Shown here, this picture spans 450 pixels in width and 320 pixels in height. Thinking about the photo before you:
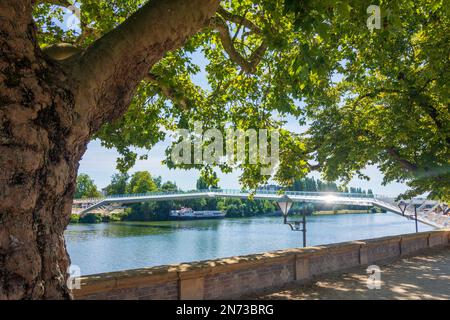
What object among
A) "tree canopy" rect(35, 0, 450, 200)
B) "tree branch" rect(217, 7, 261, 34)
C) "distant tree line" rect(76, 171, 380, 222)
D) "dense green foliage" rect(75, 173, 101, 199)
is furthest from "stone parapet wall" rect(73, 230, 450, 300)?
"dense green foliage" rect(75, 173, 101, 199)

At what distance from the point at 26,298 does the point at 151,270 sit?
13.1 ft

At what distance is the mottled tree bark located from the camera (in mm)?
2186

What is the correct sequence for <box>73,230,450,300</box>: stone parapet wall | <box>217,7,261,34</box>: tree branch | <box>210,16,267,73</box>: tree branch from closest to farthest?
<box>73,230,450,300</box>: stone parapet wall
<box>210,16,267,73</box>: tree branch
<box>217,7,261,34</box>: tree branch

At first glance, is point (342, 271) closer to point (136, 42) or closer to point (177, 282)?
point (177, 282)

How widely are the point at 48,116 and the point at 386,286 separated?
754 cm

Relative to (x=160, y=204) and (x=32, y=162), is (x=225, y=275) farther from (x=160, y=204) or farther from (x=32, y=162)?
(x=160, y=204)

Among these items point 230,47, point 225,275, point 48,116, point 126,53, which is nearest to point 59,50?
point 126,53

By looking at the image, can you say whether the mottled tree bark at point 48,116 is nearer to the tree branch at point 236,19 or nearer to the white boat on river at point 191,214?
the tree branch at point 236,19

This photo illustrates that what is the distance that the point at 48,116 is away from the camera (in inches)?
99.0

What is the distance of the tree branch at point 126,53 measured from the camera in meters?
2.87

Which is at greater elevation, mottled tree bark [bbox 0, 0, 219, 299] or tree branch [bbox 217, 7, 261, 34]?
tree branch [bbox 217, 7, 261, 34]

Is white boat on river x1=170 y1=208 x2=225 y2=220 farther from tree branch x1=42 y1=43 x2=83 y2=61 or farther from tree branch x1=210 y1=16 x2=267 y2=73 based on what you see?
tree branch x1=42 y1=43 x2=83 y2=61

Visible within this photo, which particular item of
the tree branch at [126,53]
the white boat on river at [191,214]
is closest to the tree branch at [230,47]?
the tree branch at [126,53]

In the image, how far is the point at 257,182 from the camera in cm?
1180
